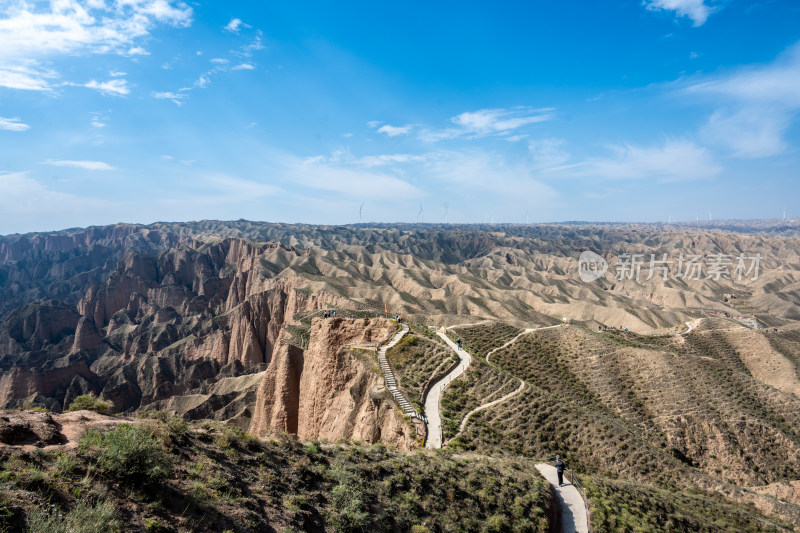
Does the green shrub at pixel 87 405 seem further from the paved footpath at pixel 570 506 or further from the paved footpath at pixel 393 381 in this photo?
the paved footpath at pixel 570 506

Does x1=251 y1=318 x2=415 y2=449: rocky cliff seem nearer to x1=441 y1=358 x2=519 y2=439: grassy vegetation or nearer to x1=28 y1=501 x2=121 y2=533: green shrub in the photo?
x1=441 y1=358 x2=519 y2=439: grassy vegetation

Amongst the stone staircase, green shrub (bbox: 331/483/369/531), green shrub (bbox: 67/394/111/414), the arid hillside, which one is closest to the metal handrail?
the arid hillside

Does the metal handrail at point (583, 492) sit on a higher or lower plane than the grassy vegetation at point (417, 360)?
lower

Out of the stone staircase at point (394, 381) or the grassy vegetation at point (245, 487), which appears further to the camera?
the stone staircase at point (394, 381)

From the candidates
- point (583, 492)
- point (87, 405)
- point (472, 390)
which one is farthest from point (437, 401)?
point (87, 405)

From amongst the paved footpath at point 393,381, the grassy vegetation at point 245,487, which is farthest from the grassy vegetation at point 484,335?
the grassy vegetation at point 245,487

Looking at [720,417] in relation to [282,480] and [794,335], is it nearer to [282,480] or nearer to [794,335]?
[282,480]

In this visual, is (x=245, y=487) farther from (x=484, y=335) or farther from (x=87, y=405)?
(x=484, y=335)
